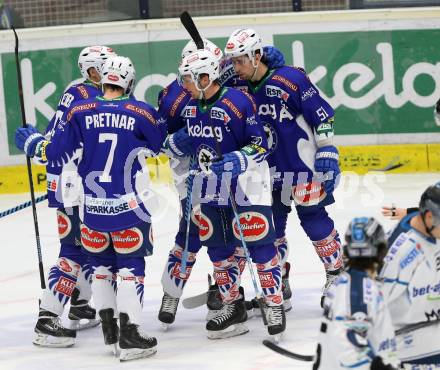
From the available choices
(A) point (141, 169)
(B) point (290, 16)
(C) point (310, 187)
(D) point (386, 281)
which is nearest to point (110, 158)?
(A) point (141, 169)

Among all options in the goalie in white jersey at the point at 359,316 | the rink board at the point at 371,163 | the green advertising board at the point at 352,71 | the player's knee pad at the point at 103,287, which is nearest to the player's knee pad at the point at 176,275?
the player's knee pad at the point at 103,287

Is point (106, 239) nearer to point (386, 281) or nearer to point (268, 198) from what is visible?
point (268, 198)

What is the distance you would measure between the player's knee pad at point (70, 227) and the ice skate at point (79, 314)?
17.8 inches

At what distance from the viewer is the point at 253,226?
710cm

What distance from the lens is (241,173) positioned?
7055mm

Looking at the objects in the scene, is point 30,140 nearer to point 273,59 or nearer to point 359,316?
point 273,59

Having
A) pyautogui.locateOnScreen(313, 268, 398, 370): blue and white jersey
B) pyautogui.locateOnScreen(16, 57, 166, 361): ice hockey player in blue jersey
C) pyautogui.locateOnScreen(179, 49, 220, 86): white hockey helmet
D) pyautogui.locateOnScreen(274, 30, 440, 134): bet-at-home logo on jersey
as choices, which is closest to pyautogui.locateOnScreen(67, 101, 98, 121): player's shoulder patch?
pyautogui.locateOnScreen(16, 57, 166, 361): ice hockey player in blue jersey

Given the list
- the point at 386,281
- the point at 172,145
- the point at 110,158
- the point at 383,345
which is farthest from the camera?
the point at 172,145

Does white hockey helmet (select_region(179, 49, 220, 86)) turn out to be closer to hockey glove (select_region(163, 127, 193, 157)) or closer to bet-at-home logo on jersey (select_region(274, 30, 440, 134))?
hockey glove (select_region(163, 127, 193, 157))

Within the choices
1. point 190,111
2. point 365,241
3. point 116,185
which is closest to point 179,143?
point 190,111

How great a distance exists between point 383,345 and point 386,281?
463 mm

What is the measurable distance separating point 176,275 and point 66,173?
892 millimetres

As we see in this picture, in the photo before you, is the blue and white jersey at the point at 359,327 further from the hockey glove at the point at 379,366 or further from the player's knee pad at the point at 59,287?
the player's knee pad at the point at 59,287

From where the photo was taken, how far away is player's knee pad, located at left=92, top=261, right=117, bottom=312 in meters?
6.90
